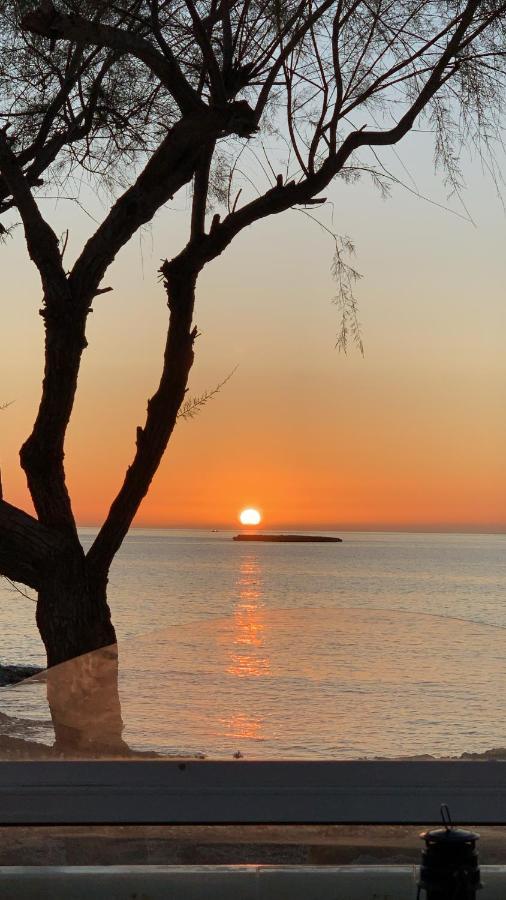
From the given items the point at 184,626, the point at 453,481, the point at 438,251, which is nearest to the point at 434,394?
the point at 453,481

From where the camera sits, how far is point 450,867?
4.13 feet

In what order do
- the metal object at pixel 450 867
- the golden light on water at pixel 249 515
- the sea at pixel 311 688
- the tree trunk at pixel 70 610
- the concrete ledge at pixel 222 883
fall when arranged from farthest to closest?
the golden light on water at pixel 249 515 → the tree trunk at pixel 70 610 → the sea at pixel 311 688 → the concrete ledge at pixel 222 883 → the metal object at pixel 450 867

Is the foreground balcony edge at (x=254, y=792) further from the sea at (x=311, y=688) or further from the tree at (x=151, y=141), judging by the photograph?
the tree at (x=151, y=141)

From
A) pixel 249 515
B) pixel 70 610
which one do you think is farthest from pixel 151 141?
pixel 249 515

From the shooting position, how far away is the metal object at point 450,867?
4.11 ft

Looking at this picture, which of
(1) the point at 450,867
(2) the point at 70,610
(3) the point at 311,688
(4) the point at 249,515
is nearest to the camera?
(1) the point at 450,867

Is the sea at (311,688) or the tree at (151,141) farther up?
the tree at (151,141)

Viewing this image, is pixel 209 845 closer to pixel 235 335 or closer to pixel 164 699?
pixel 164 699

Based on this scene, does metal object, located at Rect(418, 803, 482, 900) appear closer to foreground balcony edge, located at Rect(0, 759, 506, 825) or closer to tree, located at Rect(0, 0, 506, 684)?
foreground balcony edge, located at Rect(0, 759, 506, 825)

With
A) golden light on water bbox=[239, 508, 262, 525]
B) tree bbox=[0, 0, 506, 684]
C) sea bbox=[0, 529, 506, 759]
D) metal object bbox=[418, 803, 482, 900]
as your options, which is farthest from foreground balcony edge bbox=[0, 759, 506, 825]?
golden light on water bbox=[239, 508, 262, 525]

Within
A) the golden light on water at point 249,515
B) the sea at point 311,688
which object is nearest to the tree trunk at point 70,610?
the sea at point 311,688

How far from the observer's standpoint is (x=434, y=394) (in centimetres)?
2642

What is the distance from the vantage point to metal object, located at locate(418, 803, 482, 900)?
1.25 m

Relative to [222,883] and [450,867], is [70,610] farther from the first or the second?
[450,867]
